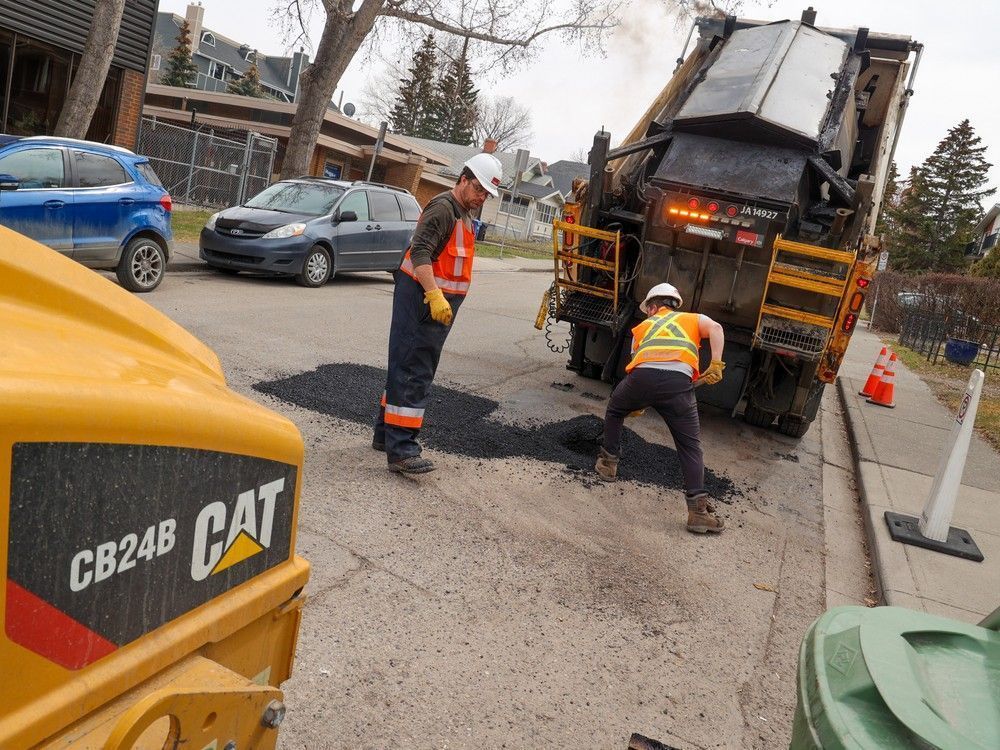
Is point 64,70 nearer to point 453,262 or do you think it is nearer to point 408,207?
point 408,207

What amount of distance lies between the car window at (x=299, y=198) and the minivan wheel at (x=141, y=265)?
128 inches

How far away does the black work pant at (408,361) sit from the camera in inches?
201

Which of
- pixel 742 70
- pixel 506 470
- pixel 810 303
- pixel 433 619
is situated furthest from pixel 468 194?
pixel 742 70

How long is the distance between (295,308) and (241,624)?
917cm

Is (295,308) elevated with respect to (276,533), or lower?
lower

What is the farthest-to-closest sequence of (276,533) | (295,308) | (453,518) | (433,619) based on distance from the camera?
(295,308)
(453,518)
(433,619)
(276,533)

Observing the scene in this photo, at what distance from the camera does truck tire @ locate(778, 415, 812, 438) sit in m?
8.19

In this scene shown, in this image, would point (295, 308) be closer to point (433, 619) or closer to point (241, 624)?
point (433, 619)

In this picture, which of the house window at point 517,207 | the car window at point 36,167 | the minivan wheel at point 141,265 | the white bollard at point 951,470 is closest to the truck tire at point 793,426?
the white bollard at point 951,470

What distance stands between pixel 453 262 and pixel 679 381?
5.36ft

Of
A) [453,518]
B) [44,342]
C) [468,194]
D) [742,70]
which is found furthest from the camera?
[742,70]

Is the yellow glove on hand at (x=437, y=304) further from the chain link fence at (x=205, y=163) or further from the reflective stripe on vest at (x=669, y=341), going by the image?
the chain link fence at (x=205, y=163)

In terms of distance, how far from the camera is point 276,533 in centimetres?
174

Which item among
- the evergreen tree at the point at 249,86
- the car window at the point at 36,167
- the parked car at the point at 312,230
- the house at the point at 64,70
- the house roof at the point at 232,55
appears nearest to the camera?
the car window at the point at 36,167
